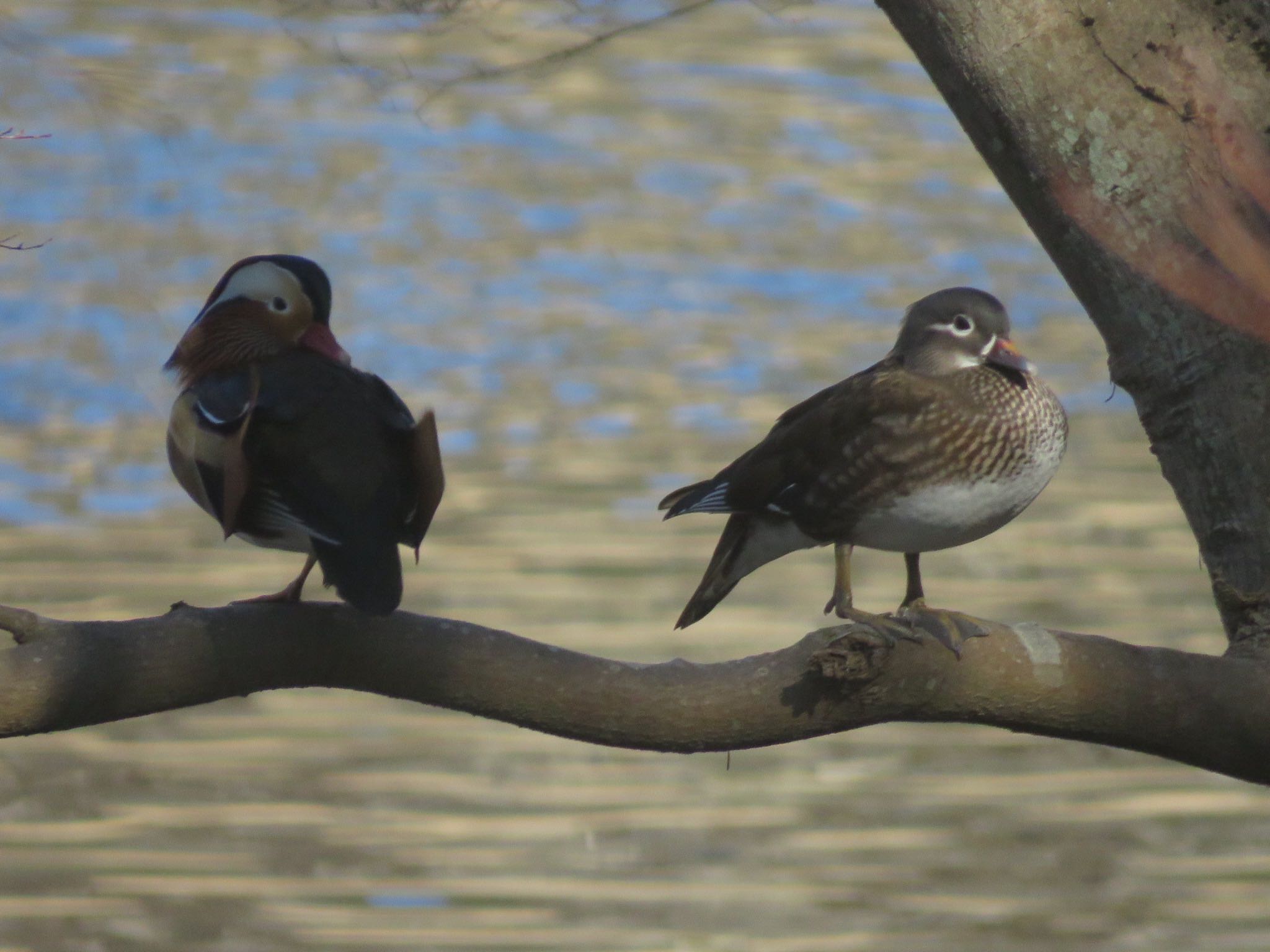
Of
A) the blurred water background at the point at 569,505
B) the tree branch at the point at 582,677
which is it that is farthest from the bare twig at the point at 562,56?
the tree branch at the point at 582,677

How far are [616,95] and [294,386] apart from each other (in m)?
7.43

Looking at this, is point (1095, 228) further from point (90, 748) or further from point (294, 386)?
point (90, 748)

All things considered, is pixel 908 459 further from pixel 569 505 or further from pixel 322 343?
pixel 569 505

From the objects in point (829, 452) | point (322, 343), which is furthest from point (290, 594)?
point (829, 452)

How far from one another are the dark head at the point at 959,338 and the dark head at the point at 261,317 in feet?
1.94

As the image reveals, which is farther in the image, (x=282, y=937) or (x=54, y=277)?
(x=54, y=277)

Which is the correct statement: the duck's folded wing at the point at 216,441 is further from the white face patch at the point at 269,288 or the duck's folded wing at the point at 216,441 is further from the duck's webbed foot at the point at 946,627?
the duck's webbed foot at the point at 946,627

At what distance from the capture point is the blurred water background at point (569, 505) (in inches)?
152

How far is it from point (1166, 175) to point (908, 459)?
1.15 feet

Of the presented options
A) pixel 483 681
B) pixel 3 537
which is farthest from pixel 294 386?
pixel 3 537

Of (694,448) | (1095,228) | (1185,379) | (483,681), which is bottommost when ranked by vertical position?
(694,448)

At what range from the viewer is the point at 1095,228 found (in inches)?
66.4

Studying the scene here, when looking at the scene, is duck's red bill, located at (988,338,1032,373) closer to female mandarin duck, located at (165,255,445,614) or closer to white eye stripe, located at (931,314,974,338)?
white eye stripe, located at (931,314,974,338)

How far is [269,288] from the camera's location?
1.86 metres
